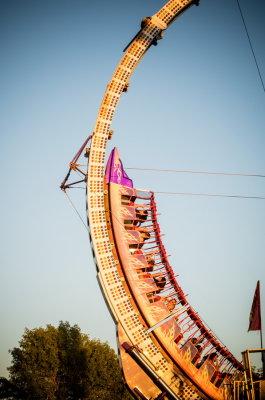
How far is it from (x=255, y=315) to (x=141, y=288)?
877cm

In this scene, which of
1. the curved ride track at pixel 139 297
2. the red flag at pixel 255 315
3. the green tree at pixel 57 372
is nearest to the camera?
the curved ride track at pixel 139 297

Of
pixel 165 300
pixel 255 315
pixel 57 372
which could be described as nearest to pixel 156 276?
pixel 165 300

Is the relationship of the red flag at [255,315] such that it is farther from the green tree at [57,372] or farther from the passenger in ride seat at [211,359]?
the green tree at [57,372]

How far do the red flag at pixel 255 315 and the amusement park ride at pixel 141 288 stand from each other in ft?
8.13

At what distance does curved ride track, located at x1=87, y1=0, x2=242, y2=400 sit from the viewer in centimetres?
1608

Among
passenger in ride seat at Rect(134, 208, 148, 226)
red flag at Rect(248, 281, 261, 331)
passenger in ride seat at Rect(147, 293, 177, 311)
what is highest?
passenger in ride seat at Rect(134, 208, 148, 226)

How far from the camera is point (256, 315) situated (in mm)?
20203

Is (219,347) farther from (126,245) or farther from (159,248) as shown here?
(126,245)

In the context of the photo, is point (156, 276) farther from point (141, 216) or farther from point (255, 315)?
point (255, 315)

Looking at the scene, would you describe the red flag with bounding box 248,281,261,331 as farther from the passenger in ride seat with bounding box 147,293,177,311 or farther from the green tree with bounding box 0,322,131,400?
the green tree with bounding box 0,322,131,400

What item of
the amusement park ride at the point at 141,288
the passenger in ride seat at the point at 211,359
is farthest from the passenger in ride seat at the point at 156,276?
the passenger in ride seat at the point at 211,359

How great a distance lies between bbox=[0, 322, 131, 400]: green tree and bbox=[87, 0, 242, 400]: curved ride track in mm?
27118

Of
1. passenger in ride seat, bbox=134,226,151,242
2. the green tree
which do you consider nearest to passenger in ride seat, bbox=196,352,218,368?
passenger in ride seat, bbox=134,226,151,242

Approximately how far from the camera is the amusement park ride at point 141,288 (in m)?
16.1
